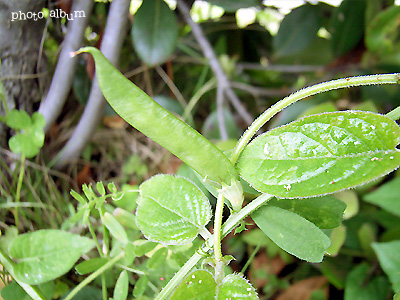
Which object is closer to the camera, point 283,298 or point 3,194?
point 3,194

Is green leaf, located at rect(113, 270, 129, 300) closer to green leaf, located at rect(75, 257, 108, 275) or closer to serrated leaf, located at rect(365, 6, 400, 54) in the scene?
green leaf, located at rect(75, 257, 108, 275)

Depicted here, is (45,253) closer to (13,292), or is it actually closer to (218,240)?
(13,292)

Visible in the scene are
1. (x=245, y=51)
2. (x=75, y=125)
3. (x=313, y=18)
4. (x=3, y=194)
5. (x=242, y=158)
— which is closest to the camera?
(x=242, y=158)

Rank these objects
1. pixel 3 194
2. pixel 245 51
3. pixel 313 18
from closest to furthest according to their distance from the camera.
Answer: pixel 3 194
pixel 313 18
pixel 245 51

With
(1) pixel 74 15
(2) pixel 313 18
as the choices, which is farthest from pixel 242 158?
(2) pixel 313 18

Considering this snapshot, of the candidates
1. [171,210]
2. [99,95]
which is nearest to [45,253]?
[171,210]

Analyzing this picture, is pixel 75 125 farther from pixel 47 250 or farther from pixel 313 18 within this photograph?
pixel 313 18

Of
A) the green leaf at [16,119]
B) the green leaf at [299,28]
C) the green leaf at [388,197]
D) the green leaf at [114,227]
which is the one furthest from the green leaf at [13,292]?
the green leaf at [299,28]
